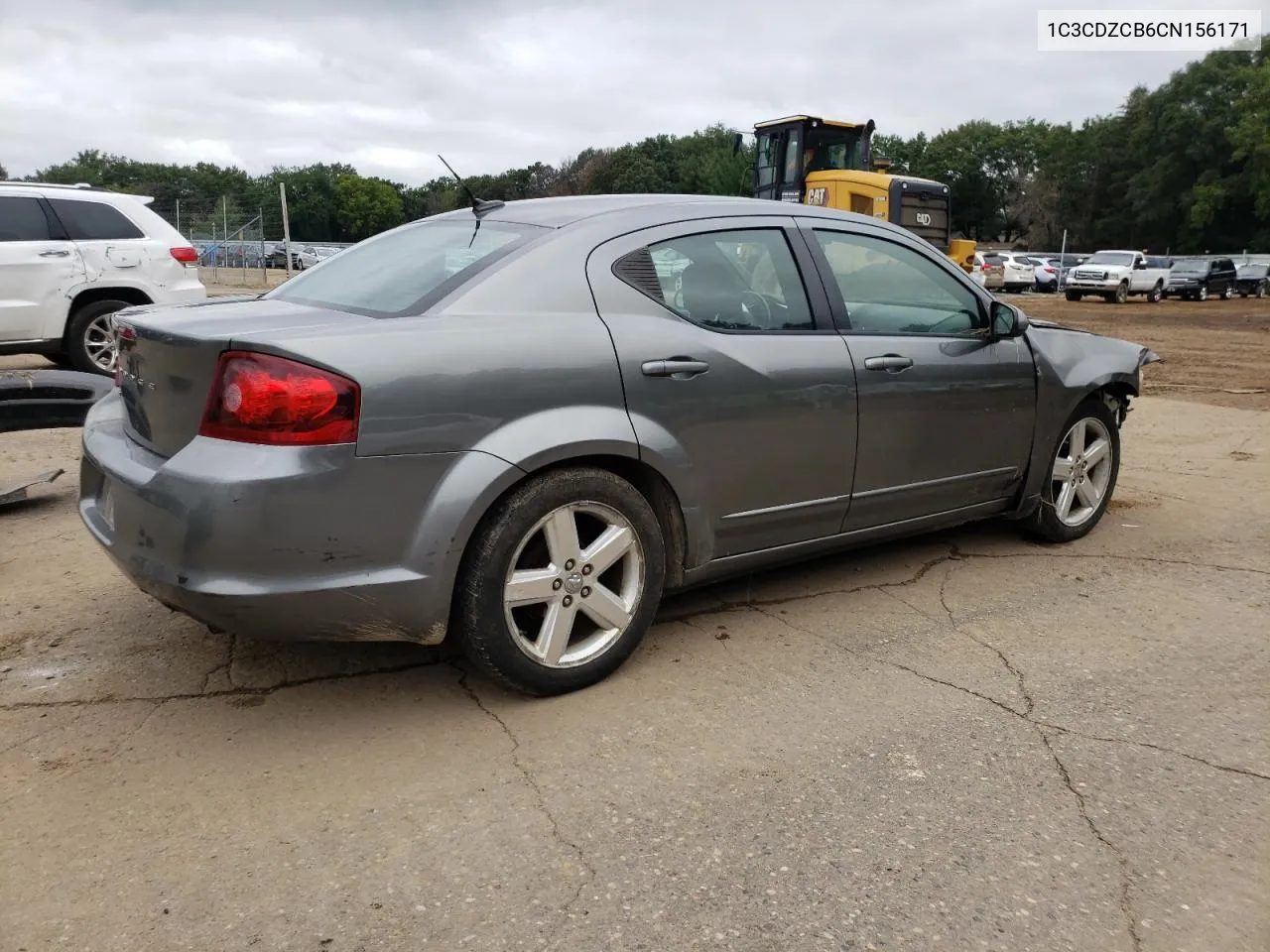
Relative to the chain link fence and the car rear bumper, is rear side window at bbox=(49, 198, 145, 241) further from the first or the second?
the chain link fence

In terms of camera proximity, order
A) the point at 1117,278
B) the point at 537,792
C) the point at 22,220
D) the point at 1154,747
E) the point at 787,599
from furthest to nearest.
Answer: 1. the point at 1117,278
2. the point at 22,220
3. the point at 787,599
4. the point at 1154,747
5. the point at 537,792

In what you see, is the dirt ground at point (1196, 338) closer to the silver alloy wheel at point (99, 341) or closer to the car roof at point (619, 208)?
the car roof at point (619, 208)

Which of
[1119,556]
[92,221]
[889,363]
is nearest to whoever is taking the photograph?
[889,363]

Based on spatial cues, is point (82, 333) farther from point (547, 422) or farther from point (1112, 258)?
point (1112, 258)

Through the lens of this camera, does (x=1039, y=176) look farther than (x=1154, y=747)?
Yes

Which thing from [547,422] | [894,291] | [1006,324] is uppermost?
[894,291]

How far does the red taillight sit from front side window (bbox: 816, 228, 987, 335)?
2.05 metres

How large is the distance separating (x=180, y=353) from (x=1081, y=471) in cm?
405

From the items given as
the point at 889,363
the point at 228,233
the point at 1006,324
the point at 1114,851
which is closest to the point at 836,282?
the point at 889,363

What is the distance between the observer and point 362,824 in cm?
257

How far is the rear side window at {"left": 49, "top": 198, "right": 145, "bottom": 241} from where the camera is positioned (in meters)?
8.95

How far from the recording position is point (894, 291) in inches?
169

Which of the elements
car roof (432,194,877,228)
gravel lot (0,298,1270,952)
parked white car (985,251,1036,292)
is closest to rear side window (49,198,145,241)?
gravel lot (0,298,1270,952)

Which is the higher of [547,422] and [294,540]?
[547,422]
